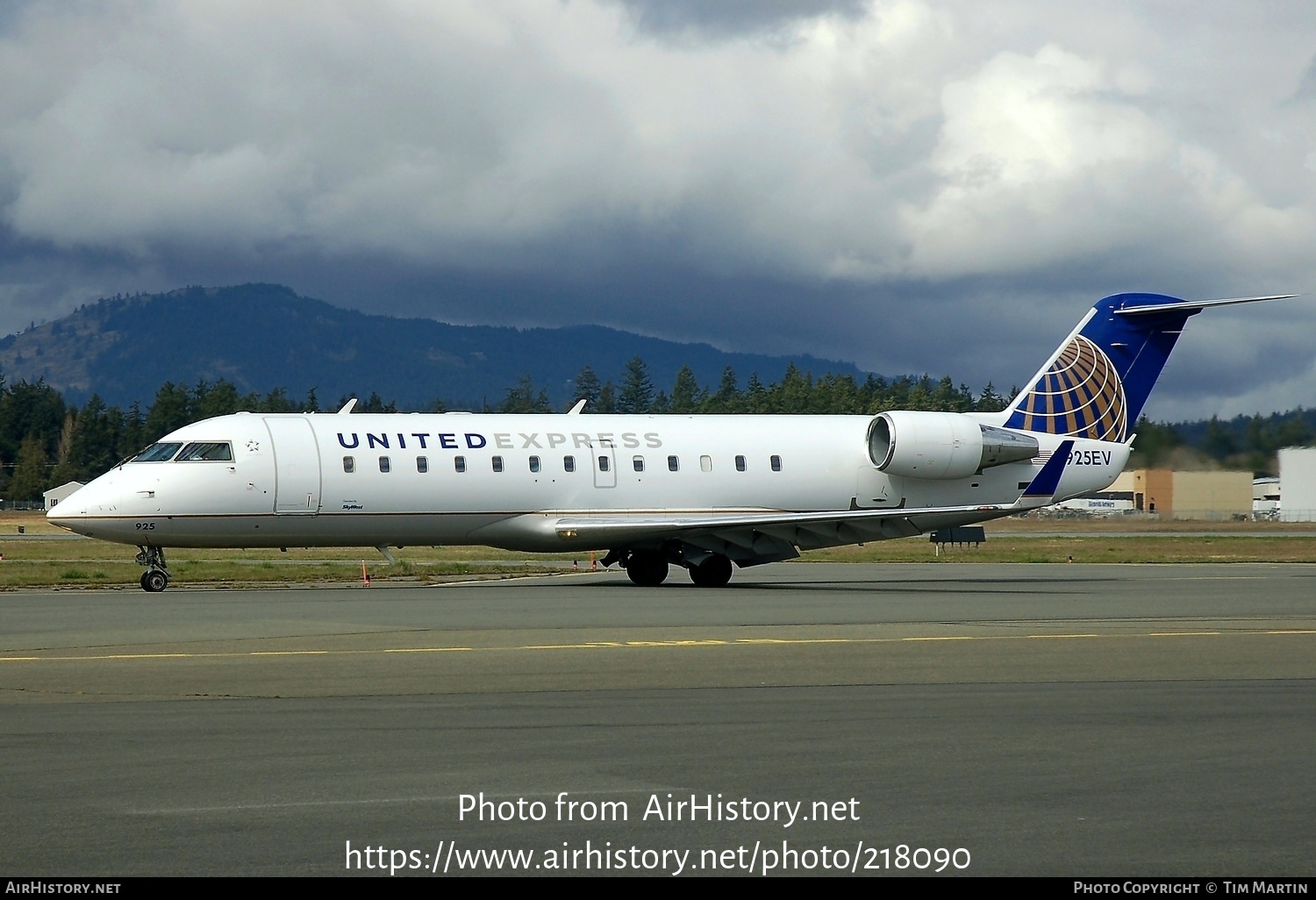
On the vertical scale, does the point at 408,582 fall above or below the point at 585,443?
below

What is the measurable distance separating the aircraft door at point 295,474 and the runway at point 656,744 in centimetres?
859

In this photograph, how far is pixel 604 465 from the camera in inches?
1377

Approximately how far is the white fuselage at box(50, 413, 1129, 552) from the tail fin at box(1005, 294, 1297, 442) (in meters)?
0.66

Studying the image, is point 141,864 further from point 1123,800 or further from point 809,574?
point 809,574

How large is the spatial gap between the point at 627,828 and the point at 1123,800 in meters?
3.06

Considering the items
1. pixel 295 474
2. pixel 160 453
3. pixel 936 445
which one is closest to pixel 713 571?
pixel 936 445

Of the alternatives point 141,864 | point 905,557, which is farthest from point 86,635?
point 905,557

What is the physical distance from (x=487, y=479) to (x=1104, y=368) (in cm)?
1584

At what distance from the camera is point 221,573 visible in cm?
3966

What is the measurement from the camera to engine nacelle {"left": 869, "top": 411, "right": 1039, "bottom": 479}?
36.5m

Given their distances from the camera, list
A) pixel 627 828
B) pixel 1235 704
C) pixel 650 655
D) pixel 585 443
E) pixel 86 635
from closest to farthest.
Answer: pixel 627 828
pixel 1235 704
pixel 650 655
pixel 86 635
pixel 585 443

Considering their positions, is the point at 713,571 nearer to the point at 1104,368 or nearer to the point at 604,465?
the point at 604,465

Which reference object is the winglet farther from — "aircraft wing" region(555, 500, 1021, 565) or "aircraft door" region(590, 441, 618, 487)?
"aircraft door" region(590, 441, 618, 487)

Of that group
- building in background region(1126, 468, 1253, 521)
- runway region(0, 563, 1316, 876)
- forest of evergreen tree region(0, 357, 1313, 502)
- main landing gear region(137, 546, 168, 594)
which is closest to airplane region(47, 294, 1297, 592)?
main landing gear region(137, 546, 168, 594)
